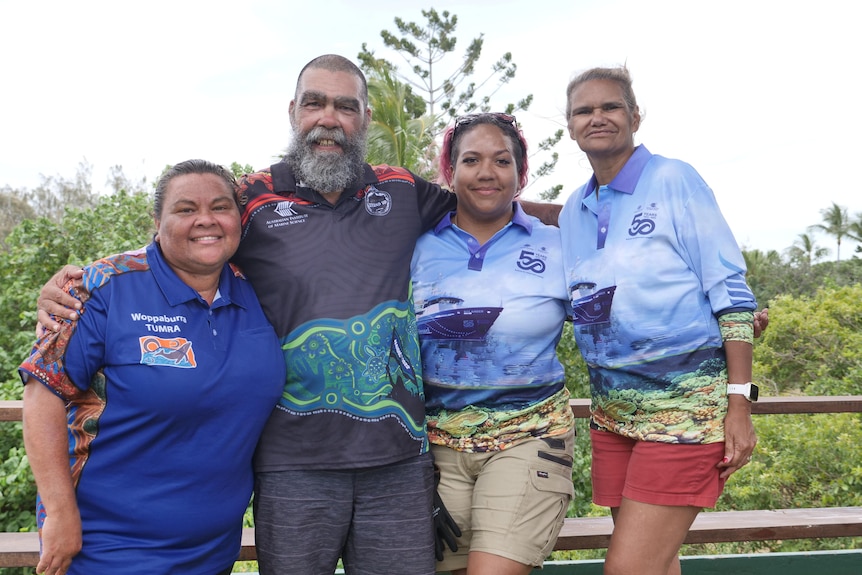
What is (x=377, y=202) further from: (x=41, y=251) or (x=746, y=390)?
(x=41, y=251)

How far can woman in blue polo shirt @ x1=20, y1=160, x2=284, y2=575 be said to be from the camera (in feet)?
7.38

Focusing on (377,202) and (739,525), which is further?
(739,525)

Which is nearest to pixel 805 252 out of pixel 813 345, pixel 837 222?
pixel 837 222

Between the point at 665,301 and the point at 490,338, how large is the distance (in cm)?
64

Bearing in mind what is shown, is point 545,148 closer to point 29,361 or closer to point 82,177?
point 82,177

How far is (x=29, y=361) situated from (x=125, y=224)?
7.18 m

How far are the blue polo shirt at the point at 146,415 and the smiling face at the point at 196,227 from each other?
0.09m

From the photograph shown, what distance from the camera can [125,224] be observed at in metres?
8.86

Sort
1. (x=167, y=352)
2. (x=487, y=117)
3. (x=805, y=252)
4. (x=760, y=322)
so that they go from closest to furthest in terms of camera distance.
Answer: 1. (x=167, y=352)
2. (x=760, y=322)
3. (x=487, y=117)
4. (x=805, y=252)

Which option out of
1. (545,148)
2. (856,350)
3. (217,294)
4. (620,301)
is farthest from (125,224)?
(545,148)

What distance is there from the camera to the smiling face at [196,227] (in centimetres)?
245

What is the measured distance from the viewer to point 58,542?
2.22m

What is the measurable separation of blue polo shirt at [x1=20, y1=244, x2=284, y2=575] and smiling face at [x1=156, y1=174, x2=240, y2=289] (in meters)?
0.09

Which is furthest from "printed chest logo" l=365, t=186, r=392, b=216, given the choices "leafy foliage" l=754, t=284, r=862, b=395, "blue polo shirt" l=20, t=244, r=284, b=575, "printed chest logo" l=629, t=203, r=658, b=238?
"leafy foliage" l=754, t=284, r=862, b=395
